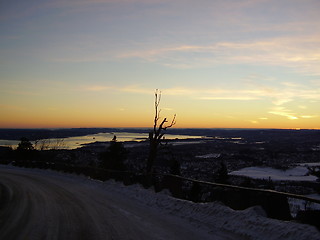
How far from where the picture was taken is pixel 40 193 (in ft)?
51.5

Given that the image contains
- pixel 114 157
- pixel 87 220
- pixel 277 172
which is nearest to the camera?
pixel 87 220

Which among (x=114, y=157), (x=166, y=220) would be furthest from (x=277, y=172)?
(x=166, y=220)

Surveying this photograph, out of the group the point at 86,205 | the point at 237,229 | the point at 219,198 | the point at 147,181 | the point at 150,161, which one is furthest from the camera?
the point at 150,161

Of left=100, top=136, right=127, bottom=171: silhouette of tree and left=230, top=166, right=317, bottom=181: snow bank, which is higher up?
left=100, top=136, right=127, bottom=171: silhouette of tree

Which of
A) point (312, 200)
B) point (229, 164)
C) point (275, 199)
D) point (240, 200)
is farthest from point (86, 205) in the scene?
point (229, 164)

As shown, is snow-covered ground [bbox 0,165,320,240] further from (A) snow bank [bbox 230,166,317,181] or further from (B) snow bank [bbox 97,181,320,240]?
(A) snow bank [bbox 230,166,317,181]

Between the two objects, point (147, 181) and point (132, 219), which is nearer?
point (132, 219)

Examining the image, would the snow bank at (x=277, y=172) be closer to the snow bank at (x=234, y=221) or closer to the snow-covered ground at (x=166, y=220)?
the snow-covered ground at (x=166, y=220)

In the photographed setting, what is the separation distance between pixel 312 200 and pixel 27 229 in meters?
7.26

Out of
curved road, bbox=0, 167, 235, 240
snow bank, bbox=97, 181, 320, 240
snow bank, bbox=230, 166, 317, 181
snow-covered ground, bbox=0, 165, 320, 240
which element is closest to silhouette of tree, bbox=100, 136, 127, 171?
curved road, bbox=0, 167, 235, 240

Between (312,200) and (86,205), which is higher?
(312,200)

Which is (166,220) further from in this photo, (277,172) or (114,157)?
(277,172)

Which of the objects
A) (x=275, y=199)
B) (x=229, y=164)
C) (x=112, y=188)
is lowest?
(x=229, y=164)

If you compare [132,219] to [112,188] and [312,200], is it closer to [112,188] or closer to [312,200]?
[312,200]
